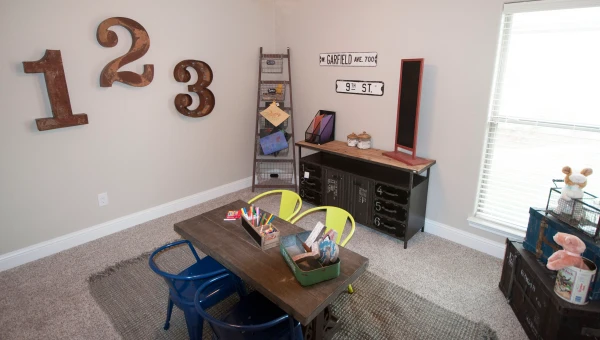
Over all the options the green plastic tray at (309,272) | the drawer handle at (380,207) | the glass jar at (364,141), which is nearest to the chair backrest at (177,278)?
the green plastic tray at (309,272)

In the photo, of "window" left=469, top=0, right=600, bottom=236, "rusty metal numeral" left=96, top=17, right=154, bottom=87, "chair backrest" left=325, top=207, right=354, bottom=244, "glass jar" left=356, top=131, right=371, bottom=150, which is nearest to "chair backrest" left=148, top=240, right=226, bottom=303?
"chair backrest" left=325, top=207, right=354, bottom=244

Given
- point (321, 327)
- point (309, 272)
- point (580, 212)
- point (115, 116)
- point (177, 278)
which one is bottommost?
point (321, 327)

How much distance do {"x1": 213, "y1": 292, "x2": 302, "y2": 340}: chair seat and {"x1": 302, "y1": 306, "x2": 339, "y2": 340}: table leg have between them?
126 mm

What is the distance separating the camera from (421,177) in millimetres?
3139

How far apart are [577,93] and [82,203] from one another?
3933 millimetres

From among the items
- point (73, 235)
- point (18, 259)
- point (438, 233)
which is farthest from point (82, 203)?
point (438, 233)

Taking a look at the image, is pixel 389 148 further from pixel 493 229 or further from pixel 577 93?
pixel 577 93

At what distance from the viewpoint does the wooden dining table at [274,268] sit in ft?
4.78

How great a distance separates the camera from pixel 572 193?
204 cm

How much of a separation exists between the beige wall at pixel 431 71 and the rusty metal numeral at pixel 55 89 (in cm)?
236

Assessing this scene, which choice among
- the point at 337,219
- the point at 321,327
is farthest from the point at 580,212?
the point at 321,327

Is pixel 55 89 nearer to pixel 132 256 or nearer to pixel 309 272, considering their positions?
pixel 132 256

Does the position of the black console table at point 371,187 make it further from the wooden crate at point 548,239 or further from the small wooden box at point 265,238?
the small wooden box at point 265,238

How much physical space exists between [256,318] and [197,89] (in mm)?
2572
